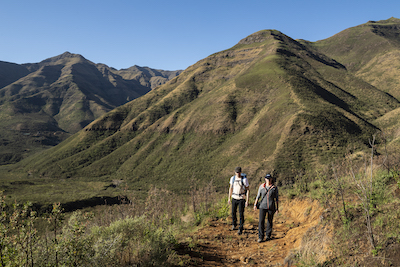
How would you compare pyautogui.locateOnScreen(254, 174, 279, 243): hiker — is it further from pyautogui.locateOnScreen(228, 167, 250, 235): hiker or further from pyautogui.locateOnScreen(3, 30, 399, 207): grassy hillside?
pyautogui.locateOnScreen(3, 30, 399, 207): grassy hillside

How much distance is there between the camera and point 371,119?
65.9m

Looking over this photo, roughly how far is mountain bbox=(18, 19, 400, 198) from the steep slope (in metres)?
4.34

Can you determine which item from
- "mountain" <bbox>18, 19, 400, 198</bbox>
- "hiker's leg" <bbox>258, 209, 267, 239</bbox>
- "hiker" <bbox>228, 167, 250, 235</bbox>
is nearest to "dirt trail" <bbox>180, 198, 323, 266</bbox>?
"hiker's leg" <bbox>258, 209, 267, 239</bbox>

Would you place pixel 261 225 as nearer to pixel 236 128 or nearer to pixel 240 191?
pixel 240 191

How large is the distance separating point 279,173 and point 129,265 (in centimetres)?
4474

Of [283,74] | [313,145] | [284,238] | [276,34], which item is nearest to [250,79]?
[283,74]

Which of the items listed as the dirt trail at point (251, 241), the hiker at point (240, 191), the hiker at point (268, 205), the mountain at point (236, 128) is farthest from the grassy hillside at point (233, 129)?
the hiker at point (268, 205)

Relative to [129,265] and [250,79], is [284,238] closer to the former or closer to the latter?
[129,265]

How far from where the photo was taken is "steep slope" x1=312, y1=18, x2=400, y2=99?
105869mm

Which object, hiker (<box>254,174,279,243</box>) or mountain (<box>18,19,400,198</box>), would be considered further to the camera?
mountain (<box>18,19,400,198</box>)

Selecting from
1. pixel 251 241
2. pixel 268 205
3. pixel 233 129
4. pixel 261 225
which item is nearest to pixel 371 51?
pixel 233 129

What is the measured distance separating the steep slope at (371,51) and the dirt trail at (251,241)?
11039 centimetres

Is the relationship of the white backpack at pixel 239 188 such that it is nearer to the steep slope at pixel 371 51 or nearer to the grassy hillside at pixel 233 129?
the grassy hillside at pixel 233 129

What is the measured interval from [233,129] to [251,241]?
2897 inches
